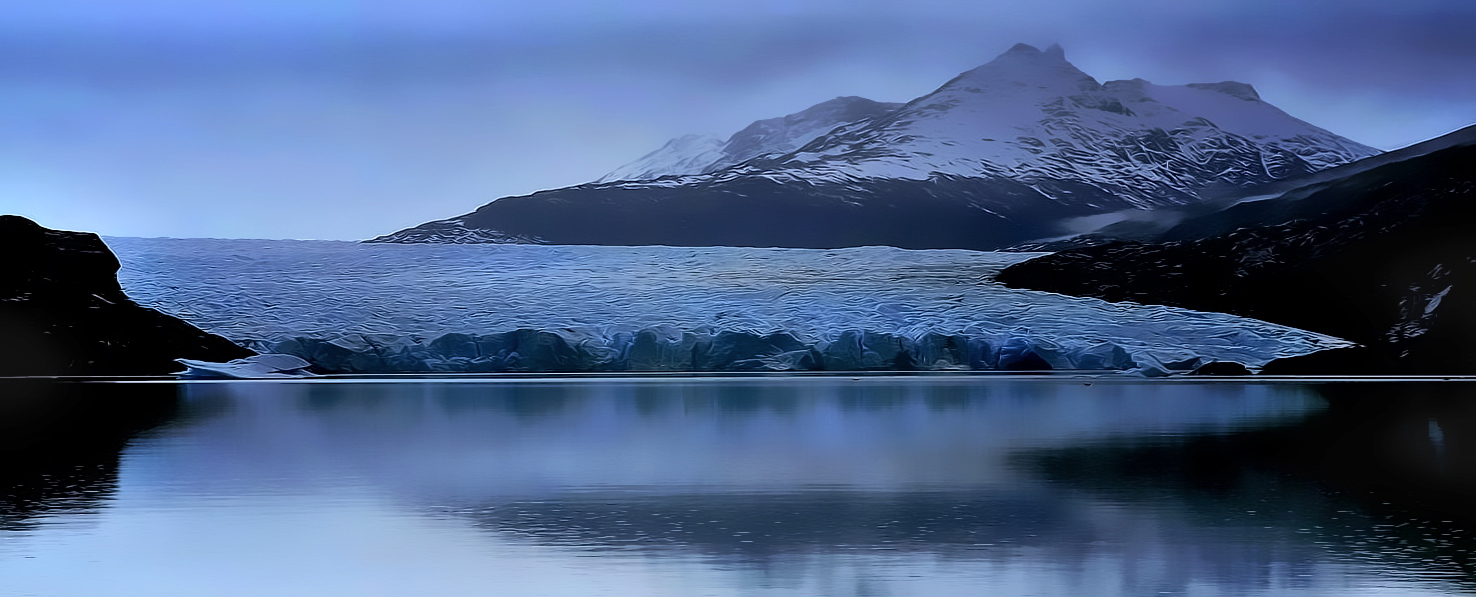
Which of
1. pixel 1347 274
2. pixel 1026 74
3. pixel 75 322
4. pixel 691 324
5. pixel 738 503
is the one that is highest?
pixel 1026 74

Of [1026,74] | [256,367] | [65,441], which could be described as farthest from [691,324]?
[1026,74]

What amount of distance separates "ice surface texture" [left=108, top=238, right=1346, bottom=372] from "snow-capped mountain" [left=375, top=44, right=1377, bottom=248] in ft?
38.0

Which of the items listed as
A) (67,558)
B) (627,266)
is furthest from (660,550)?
(627,266)

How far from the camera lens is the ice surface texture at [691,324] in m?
14.7

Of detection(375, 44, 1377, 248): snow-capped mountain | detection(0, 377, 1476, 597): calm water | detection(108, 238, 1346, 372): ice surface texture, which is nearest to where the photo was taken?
detection(0, 377, 1476, 597): calm water

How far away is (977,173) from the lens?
29.9 meters

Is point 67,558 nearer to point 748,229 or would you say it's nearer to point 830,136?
point 748,229

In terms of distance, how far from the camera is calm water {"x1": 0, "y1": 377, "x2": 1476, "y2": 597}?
12.1 feet

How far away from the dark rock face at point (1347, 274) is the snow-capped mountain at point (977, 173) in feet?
32.2

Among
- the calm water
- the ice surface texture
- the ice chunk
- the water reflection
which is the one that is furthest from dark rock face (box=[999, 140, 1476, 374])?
the water reflection

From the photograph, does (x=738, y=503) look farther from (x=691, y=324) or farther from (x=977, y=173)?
(x=977, y=173)

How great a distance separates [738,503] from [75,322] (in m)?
12.9

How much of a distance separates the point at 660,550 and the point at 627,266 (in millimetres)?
14383

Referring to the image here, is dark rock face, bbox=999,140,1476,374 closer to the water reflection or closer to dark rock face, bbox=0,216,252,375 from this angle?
dark rock face, bbox=0,216,252,375
